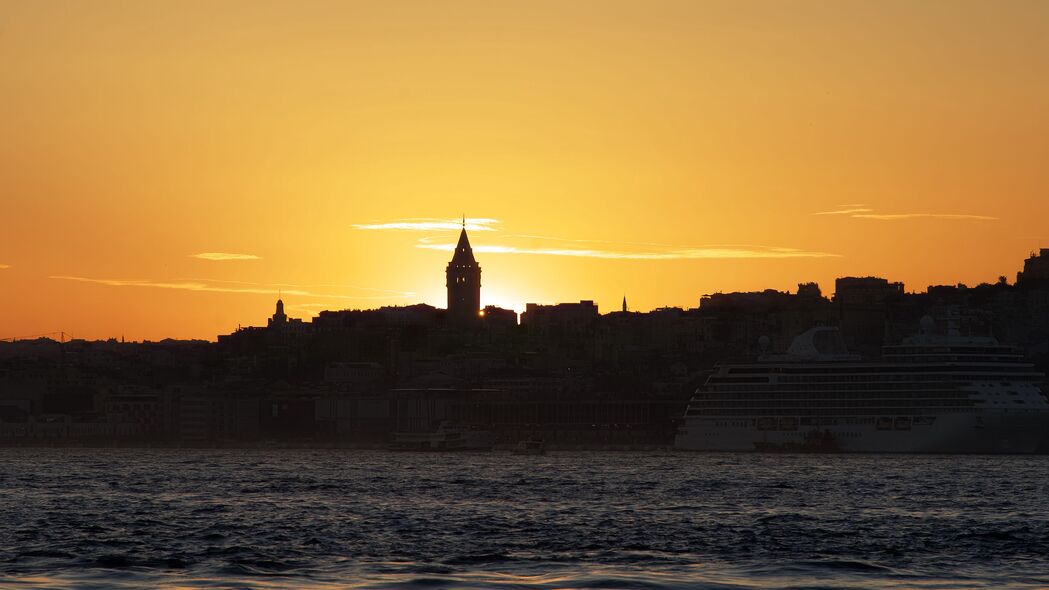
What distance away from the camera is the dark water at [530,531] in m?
41.2

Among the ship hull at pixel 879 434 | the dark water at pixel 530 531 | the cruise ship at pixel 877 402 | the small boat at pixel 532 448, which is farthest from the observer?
the small boat at pixel 532 448

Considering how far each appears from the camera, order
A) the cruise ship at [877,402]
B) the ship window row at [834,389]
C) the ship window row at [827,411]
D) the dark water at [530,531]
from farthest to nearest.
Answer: the ship window row at [834,389] < the ship window row at [827,411] < the cruise ship at [877,402] < the dark water at [530,531]

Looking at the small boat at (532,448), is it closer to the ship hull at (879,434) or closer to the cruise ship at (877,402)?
the ship hull at (879,434)

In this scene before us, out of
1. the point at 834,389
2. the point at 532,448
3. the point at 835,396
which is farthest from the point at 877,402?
the point at 532,448

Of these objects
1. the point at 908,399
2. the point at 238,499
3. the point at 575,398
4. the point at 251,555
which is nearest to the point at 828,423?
the point at 908,399

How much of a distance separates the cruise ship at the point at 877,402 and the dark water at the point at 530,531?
46819 millimetres

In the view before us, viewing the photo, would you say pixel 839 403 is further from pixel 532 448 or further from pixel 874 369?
pixel 532 448

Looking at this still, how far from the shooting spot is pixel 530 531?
52.9m

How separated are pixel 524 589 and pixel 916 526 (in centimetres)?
1982

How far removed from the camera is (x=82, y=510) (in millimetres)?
62938

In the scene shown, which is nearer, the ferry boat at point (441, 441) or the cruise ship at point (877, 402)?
the cruise ship at point (877, 402)

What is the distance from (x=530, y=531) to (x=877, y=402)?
93297 millimetres

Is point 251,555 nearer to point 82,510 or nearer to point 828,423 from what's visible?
point 82,510

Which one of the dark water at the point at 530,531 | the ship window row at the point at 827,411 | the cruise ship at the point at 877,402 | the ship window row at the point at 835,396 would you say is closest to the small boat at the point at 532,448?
the cruise ship at the point at 877,402
